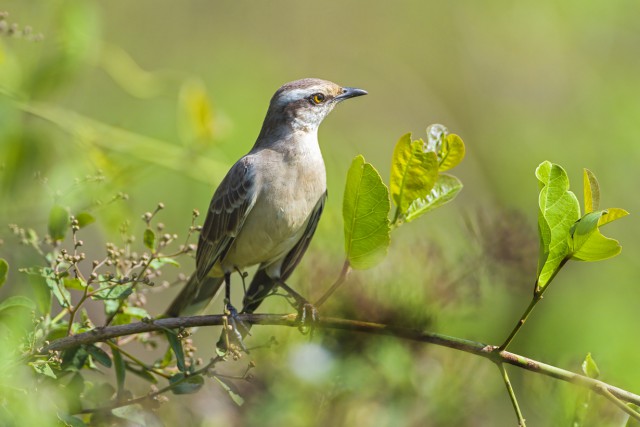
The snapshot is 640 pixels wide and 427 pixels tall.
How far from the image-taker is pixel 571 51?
20.1 feet

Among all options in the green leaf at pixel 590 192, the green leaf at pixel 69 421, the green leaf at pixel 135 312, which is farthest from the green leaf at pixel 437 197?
the green leaf at pixel 69 421

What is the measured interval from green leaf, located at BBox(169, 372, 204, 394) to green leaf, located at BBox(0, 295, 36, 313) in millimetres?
450

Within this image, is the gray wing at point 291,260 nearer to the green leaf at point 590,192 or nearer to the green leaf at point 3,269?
the green leaf at point 3,269

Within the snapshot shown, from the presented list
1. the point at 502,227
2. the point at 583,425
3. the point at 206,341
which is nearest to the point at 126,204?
the point at 502,227

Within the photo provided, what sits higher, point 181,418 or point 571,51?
point 571,51

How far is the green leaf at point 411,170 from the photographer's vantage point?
228 cm

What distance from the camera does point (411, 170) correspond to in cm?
229

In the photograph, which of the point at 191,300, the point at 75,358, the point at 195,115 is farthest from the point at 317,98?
the point at 75,358

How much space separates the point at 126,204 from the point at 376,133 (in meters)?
4.40

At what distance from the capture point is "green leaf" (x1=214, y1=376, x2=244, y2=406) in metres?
2.28

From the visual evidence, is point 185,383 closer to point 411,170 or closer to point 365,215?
point 365,215

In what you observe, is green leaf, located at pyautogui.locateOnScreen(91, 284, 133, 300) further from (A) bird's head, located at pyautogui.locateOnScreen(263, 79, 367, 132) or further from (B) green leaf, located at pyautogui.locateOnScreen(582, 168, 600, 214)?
(A) bird's head, located at pyautogui.locateOnScreen(263, 79, 367, 132)

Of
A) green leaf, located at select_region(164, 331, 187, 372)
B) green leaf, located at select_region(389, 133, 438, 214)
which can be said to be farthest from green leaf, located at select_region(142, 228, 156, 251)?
green leaf, located at select_region(389, 133, 438, 214)

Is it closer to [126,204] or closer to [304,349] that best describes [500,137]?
[126,204]
